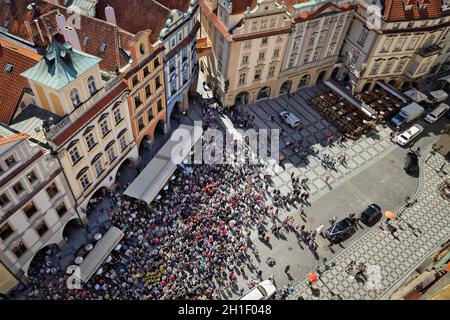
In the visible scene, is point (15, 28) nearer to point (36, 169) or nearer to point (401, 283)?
point (36, 169)

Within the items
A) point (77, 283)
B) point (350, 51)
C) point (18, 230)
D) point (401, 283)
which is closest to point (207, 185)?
point (77, 283)

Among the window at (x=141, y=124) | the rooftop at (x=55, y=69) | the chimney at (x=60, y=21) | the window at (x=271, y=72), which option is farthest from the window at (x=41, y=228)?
the window at (x=271, y=72)

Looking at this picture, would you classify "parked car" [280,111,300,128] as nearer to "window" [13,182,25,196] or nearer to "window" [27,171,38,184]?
"window" [27,171,38,184]

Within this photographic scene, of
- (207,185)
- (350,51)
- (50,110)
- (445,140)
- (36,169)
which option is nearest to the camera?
(36,169)

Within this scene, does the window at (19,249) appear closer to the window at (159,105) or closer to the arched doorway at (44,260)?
the arched doorway at (44,260)

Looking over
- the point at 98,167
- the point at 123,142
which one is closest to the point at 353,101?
the point at 123,142

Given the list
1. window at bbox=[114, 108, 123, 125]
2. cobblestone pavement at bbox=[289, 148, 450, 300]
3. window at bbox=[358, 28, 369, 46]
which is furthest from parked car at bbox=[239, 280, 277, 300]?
window at bbox=[358, 28, 369, 46]
